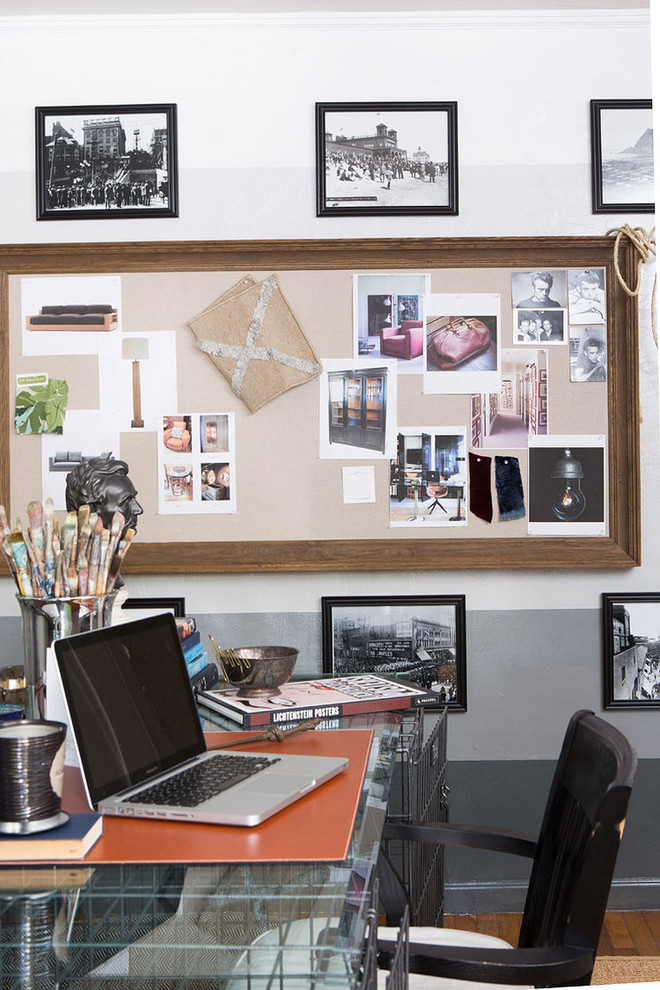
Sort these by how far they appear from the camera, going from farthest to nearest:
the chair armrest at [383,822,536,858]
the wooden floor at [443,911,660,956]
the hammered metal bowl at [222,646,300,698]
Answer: the wooden floor at [443,911,660,956] < the hammered metal bowl at [222,646,300,698] < the chair armrest at [383,822,536,858]

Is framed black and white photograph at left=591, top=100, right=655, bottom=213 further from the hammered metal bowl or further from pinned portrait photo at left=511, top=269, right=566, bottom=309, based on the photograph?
the hammered metal bowl

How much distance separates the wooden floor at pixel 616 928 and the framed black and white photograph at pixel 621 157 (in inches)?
79.7

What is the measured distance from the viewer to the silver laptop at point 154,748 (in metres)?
1.25

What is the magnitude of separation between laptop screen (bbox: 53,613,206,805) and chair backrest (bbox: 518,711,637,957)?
588 mm

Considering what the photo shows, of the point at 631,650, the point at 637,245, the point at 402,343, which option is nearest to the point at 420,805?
the point at 631,650

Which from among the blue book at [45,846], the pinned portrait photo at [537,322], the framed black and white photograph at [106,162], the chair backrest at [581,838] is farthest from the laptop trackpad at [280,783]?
the framed black and white photograph at [106,162]

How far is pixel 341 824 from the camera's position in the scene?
3.95 ft

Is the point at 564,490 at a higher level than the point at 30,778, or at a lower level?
higher

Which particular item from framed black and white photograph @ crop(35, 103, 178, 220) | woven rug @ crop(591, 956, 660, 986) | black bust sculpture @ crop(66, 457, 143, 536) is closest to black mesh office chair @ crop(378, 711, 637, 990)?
black bust sculpture @ crop(66, 457, 143, 536)

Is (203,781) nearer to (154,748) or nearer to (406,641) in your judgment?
(154,748)

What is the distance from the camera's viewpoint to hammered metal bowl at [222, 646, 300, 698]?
186 centimetres

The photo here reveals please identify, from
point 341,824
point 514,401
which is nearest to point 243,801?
point 341,824

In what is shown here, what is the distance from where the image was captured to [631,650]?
2768 mm

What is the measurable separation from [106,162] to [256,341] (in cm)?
67
